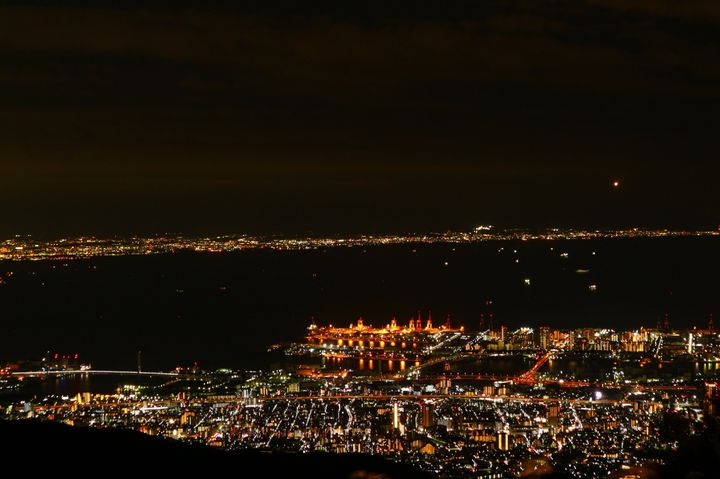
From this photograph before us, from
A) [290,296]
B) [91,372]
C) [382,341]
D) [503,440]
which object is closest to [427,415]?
[503,440]

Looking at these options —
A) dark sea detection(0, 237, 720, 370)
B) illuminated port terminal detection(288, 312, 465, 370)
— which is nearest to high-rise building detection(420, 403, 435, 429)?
illuminated port terminal detection(288, 312, 465, 370)

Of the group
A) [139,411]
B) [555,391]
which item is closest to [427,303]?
[555,391]

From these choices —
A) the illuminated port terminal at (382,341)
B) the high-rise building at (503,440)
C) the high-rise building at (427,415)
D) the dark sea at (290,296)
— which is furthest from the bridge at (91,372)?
the high-rise building at (503,440)

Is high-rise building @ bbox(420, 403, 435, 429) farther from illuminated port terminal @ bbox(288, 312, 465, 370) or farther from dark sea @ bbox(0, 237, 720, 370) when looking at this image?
dark sea @ bbox(0, 237, 720, 370)

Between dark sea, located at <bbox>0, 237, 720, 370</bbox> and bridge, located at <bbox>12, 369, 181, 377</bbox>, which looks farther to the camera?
dark sea, located at <bbox>0, 237, 720, 370</bbox>

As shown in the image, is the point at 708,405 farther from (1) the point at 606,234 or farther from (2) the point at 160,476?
(1) the point at 606,234

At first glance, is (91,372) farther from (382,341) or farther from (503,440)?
(503,440)

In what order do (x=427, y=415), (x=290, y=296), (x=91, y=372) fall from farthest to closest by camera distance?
(x=290, y=296)
(x=91, y=372)
(x=427, y=415)

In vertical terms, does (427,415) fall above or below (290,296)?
above

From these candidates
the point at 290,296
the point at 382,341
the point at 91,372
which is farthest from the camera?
the point at 290,296
